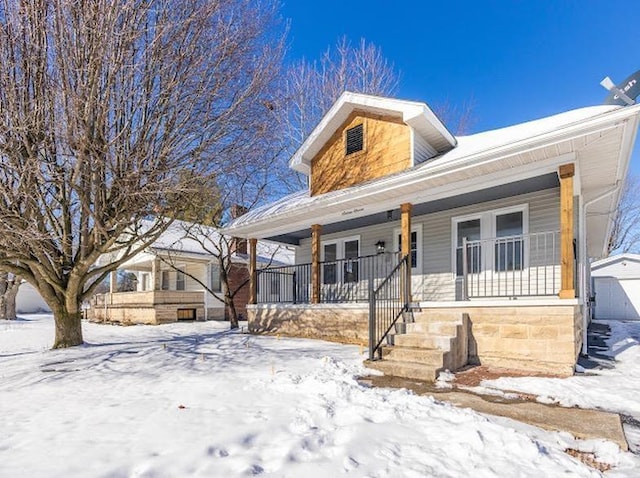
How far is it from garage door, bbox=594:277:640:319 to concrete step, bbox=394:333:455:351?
17484mm

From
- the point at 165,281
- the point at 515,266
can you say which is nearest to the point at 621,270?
the point at 515,266

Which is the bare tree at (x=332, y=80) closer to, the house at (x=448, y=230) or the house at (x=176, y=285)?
the house at (x=176, y=285)

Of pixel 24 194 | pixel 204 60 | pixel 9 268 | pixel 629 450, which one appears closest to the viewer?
pixel 629 450

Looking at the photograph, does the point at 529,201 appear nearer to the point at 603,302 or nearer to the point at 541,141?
the point at 541,141

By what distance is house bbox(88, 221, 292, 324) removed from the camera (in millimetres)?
15570

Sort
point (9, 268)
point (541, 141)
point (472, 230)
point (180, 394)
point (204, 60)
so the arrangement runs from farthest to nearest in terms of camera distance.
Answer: point (472, 230) < point (9, 268) < point (204, 60) < point (541, 141) < point (180, 394)

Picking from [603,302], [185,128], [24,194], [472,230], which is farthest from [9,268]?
[603,302]

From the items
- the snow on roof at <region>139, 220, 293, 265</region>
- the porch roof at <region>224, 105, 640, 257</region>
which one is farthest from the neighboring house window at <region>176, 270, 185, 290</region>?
the porch roof at <region>224, 105, 640, 257</region>

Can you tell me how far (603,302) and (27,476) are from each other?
22.7 m

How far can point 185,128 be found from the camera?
750cm

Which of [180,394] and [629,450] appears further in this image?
[180,394]

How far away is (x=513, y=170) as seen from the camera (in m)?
6.64

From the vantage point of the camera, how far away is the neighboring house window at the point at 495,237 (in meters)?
8.04

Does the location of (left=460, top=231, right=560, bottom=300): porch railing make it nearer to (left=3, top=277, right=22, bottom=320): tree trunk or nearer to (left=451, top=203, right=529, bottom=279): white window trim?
(left=451, top=203, right=529, bottom=279): white window trim
